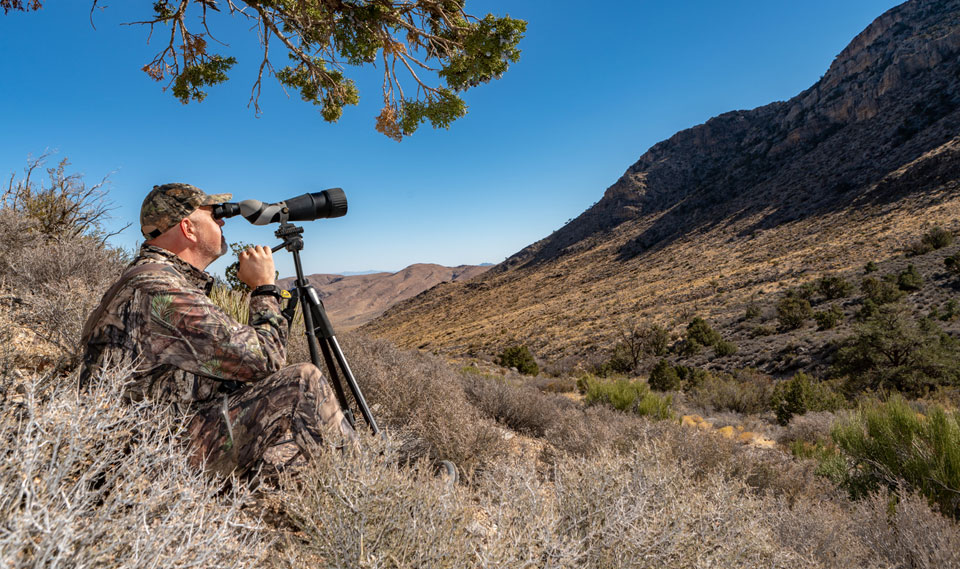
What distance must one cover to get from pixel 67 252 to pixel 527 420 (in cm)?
556

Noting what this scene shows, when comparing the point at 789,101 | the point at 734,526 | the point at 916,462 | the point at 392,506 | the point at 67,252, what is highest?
the point at 789,101

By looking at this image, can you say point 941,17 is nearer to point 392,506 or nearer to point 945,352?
point 945,352

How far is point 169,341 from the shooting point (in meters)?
1.58

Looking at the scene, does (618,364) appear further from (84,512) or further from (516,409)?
(84,512)

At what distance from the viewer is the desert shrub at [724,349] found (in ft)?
A: 48.8

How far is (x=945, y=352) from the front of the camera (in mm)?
9602

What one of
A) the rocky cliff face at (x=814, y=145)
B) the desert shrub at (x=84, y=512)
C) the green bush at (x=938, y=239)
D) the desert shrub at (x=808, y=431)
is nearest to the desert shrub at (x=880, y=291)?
the green bush at (x=938, y=239)

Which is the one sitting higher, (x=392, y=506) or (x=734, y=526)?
(x=392, y=506)

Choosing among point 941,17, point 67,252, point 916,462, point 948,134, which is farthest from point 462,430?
point 941,17

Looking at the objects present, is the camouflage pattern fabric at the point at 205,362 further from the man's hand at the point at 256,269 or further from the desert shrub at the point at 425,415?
the desert shrub at the point at 425,415

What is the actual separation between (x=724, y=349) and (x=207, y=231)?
1649 centimetres

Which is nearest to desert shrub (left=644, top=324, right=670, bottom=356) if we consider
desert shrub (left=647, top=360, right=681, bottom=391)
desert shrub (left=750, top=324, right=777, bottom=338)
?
desert shrub (left=750, top=324, right=777, bottom=338)

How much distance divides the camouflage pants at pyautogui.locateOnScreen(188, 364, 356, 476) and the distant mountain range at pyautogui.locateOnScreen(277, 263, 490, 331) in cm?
12152

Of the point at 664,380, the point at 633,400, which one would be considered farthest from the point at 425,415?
the point at 664,380
